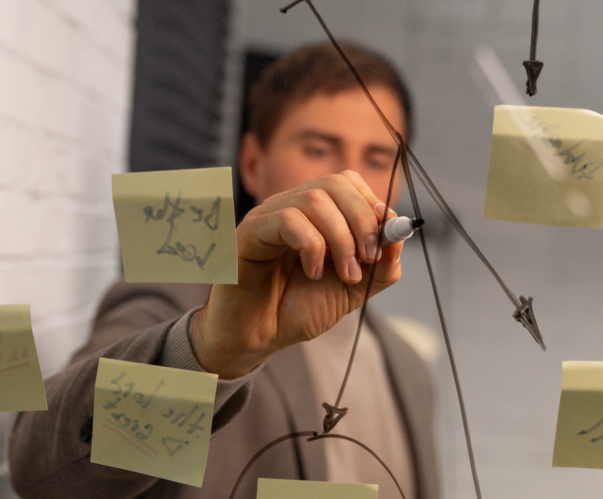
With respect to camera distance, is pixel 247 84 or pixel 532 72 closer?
pixel 532 72

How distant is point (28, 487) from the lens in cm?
72

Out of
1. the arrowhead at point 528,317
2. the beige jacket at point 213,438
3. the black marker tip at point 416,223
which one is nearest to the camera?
the black marker tip at point 416,223

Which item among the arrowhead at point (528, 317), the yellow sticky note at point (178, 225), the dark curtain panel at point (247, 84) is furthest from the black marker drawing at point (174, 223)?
the arrowhead at point (528, 317)

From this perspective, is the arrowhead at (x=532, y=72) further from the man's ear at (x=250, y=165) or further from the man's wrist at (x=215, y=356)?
the man's wrist at (x=215, y=356)

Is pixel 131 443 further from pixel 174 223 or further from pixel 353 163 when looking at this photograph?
pixel 353 163

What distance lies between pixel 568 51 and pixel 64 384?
75 cm

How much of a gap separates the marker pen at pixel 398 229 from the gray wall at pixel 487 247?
0.13 metres

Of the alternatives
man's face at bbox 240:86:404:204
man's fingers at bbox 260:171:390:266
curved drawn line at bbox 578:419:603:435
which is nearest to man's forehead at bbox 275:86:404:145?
man's face at bbox 240:86:404:204

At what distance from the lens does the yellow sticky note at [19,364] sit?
0.62 metres

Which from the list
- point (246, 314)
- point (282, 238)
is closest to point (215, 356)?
point (246, 314)

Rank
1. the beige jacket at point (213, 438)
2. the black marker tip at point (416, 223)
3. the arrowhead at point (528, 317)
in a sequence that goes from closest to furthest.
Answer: the black marker tip at point (416, 223) < the arrowhead at point (528, 317) < the beige jacket at point (213, 438)

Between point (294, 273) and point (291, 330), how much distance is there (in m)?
0.06

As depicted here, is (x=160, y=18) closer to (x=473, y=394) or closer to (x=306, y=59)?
(x=306, y=59)

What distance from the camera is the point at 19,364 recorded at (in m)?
0.63
